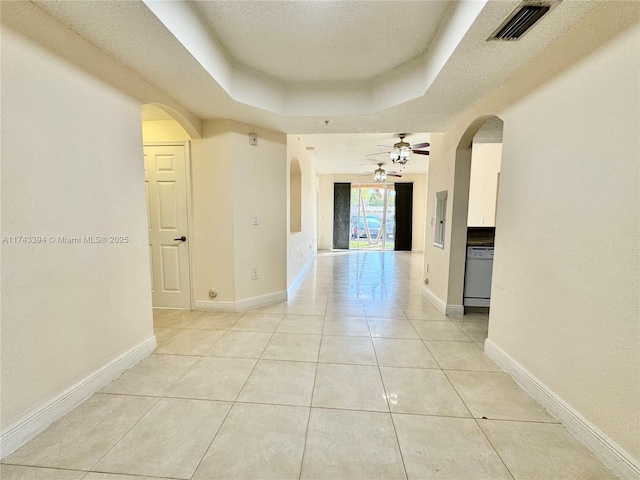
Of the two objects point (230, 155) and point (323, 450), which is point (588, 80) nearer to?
point (323, 450)

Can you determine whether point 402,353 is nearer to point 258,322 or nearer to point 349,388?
point 349,388

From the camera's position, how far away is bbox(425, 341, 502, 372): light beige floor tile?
2.13m

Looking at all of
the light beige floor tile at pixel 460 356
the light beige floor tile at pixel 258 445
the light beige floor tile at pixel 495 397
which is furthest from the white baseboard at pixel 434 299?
the light beige floor tile at pixel 258 445

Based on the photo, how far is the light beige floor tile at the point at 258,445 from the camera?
48.5 inches

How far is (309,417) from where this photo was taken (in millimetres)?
1566

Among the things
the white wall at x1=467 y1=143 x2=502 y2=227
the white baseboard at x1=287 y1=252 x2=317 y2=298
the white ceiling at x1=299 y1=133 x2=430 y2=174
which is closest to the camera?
the white baseboard at x1=287 y1=252 x2=317 y2=298

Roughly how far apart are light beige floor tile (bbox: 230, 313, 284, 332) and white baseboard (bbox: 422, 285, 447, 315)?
2.01 metres

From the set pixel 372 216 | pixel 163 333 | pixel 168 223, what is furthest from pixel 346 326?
pixel 372 216

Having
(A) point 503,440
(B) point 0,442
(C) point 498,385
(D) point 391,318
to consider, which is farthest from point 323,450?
(D) point 391,318

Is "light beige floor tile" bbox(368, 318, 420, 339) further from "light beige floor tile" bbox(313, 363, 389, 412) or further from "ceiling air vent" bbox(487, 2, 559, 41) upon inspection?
"ceiling air vent" bbox(487, 2, 559, 41)

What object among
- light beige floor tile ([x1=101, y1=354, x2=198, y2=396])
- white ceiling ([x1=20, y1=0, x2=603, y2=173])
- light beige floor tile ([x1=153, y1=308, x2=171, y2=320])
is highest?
white ceiling ([x1=20, y1=0, x2=603, y2=173])

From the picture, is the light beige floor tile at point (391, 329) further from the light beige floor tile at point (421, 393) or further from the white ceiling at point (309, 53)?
the white ceiling at point (309, 53)

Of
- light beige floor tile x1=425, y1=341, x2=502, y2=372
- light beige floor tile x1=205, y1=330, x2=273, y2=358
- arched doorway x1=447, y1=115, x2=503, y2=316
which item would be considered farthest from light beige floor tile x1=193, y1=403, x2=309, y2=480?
arched doorway x1=447, y1=115, x2=503, y2=316

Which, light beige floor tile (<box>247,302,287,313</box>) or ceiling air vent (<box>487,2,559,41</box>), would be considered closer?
ceiling air vent (<box>487,2,559,41</box>)
